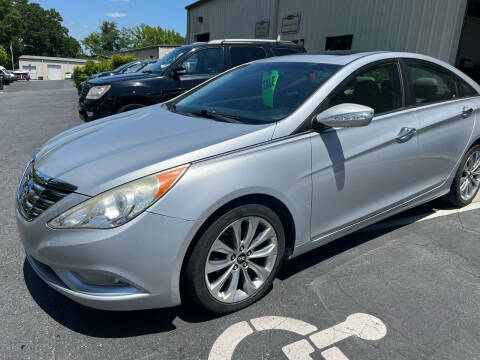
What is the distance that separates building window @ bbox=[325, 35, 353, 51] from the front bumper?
11442mm

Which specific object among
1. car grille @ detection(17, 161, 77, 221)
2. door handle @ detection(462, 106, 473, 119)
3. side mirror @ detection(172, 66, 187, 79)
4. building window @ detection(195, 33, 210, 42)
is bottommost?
car grille @ detection(17, 161, 77, 221)

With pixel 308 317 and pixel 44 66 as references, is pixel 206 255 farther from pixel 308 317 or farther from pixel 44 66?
pixel 44 66

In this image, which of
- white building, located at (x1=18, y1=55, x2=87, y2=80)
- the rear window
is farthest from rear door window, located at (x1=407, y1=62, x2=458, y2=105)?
white building, located at (x1=18, y1=55, x2=87, y2=80)

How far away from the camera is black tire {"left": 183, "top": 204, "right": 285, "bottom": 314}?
2111mm

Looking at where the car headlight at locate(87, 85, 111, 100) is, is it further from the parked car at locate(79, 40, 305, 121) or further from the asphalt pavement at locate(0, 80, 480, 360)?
the asphalt pavement at locate(0, 80, 480, 360)

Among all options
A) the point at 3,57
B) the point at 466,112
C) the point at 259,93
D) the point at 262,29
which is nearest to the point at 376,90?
the point at 259,93

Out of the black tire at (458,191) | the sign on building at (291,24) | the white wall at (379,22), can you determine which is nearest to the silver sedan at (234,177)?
the black tire at (458,191)

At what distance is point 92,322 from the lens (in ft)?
7.62

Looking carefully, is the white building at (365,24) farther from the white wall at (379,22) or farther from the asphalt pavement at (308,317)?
the asphalt pavement at (308,317)

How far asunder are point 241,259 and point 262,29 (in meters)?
15.8

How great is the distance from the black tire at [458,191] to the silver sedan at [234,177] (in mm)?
310

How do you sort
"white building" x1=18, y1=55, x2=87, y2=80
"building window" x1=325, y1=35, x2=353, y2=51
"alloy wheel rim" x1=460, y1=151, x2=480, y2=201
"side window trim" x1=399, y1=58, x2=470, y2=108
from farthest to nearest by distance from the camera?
1. "white building" x1=18, y1=55, x2=87, y2=80
2. "building window" x1=325, y1=35, x2=353, y2=51
3. "alloy wheel rim" x1=460, y1=151, x2=480, y2=201
4. "side window trim" x1=399, y1=58, x2=470, y2=108

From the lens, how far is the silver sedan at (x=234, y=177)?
199 centimetres

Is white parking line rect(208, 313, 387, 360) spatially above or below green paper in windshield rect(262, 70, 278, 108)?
below
